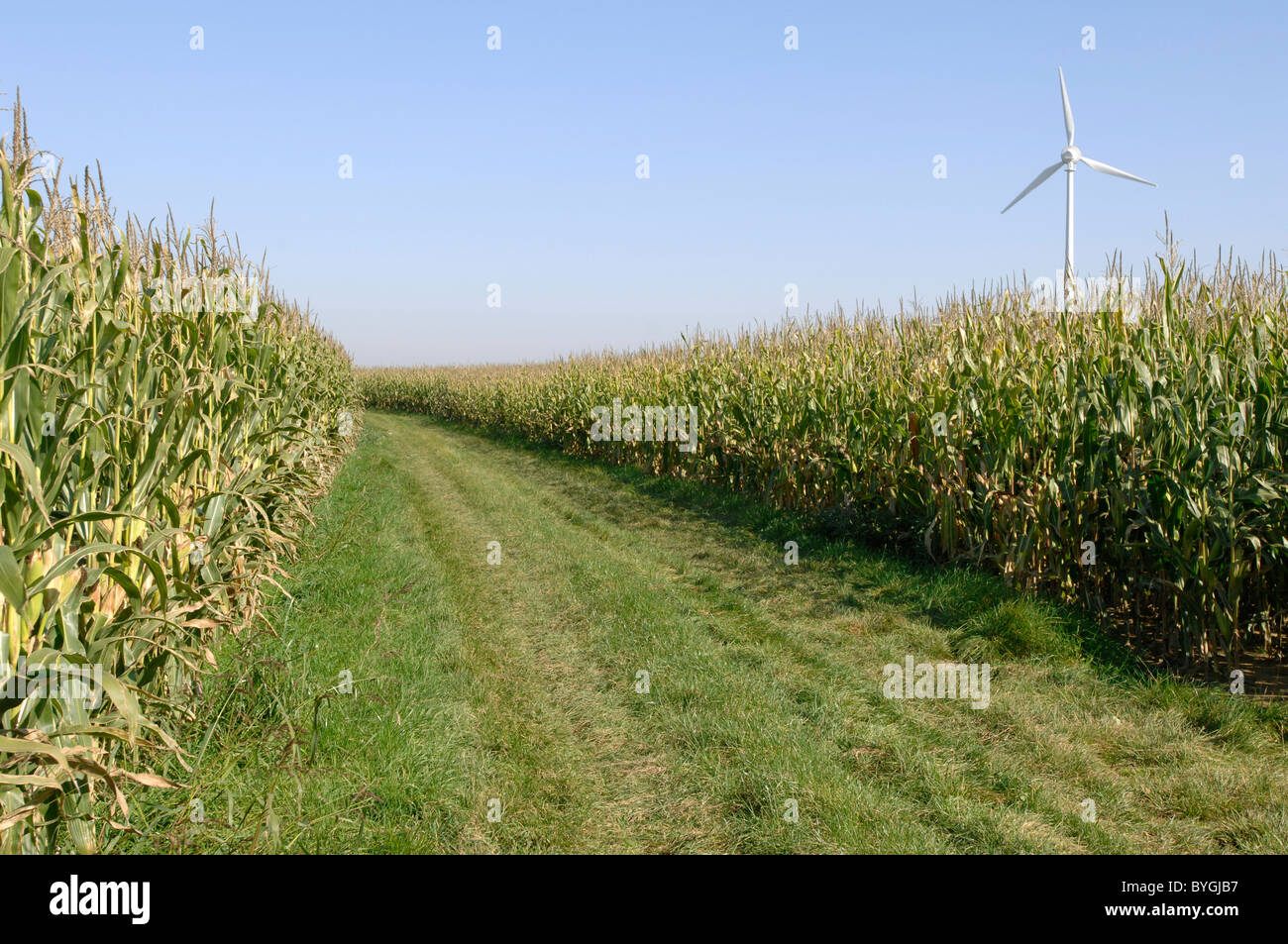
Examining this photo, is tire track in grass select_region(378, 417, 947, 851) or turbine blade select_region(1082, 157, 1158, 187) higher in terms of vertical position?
turbine blade select_region(1082, 157, 1158, 187)

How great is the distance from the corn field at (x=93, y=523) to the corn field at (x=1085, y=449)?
20.8 feet

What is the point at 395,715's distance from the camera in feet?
14.7

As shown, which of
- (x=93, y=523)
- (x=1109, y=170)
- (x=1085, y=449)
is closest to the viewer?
(x=93, y=523)

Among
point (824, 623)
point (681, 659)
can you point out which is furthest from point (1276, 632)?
point (681, 659)

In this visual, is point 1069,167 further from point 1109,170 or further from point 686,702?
point 686,702

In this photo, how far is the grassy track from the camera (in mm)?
3789

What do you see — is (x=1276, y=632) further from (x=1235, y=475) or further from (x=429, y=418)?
(x=429, y=418)

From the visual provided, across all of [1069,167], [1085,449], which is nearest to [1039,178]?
[1069,167]

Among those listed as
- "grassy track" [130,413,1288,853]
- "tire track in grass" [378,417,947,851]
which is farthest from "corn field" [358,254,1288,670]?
"tire track in grass" [378,417,947,851]

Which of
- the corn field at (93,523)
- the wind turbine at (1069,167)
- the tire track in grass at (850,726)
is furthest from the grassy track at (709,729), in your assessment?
the wind turbine at (1069,167)

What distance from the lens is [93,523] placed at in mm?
3309

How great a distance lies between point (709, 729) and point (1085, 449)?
4228 millimetres

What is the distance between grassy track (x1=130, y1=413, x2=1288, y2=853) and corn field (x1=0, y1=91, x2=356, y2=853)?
0.52 metres

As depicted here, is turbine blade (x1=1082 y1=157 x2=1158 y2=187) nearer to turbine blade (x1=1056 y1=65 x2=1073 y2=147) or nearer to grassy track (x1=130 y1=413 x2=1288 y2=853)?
turbine blade (x1=1056 y1=65 x2=1073 y2=147)
